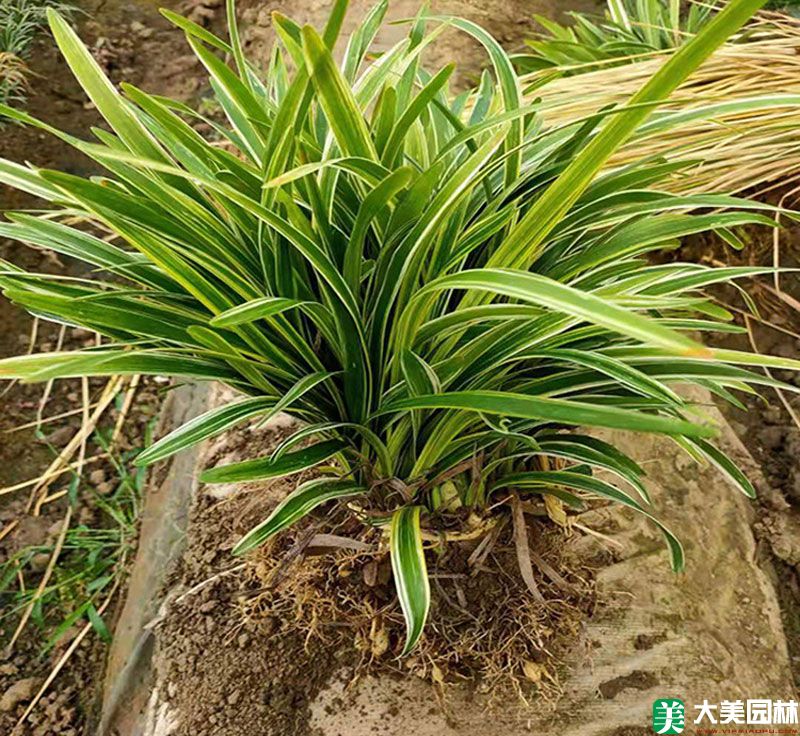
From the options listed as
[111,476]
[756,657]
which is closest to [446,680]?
[756,657]

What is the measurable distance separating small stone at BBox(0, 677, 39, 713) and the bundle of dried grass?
1.53 metres

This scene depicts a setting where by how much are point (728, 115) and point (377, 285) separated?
110cm

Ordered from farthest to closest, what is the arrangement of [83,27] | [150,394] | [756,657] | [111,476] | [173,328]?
[83,27] < [150,394] < [111,476] < [756,657] < [173,328]

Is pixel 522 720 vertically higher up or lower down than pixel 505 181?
lower down

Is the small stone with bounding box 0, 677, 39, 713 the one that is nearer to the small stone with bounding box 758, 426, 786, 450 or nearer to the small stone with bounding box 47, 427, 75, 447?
the small stone with bounding box 47, 427, 75, 447

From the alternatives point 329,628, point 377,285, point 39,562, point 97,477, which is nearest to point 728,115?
point 377,285

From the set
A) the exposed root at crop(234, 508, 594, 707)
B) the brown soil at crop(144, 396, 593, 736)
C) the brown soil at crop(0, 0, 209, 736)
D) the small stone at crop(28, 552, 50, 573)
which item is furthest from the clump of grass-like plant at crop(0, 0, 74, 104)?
the exposed root at crop(234, 508, 594, 707)

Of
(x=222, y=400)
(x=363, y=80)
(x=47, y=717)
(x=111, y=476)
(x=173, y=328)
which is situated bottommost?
(x=47, y=717)

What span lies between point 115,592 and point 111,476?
0.98 feet

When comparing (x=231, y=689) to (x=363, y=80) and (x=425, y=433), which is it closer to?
(x=425, y=433)

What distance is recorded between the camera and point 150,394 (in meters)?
1.88

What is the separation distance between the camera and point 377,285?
0.82 m

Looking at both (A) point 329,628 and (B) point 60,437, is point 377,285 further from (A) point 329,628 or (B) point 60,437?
(B) point 60,437

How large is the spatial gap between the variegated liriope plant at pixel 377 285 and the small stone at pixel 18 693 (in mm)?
941
